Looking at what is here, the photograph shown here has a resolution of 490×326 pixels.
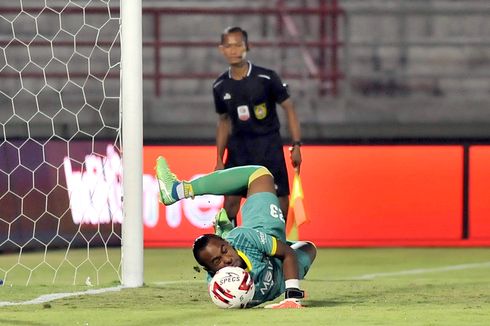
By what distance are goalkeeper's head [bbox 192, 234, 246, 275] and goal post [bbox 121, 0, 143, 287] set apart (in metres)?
2.07

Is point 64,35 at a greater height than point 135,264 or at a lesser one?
greater

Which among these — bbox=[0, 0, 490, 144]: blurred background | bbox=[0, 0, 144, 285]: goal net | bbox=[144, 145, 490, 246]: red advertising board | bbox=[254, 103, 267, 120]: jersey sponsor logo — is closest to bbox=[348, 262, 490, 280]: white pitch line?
bbox=[254, 103, 267, 120]: jersey sponsor logo

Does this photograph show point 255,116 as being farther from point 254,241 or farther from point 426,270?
A: point 254,241

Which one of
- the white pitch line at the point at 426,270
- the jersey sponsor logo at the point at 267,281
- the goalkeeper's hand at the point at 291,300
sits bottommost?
the white pitch line at the point at 426,270

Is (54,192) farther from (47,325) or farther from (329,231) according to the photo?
(47,325)

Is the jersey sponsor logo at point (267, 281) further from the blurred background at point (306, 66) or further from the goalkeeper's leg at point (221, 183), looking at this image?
the blurred background at point (306, 66)

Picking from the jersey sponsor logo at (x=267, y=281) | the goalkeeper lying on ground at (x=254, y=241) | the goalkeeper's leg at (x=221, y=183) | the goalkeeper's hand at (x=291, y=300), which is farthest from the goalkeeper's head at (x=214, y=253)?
the goalkeeper's leg at (x=221, y=183)

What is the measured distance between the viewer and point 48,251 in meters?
13.2

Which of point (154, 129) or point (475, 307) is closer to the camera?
point (475, 307)

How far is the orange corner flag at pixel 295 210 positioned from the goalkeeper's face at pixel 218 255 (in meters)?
2.50

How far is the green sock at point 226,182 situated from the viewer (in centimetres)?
871

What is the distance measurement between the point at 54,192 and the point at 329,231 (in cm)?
275

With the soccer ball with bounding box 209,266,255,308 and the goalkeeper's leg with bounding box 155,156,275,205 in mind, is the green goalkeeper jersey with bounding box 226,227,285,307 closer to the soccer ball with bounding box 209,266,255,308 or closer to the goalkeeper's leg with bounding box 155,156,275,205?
the soccer ball with bounding box 209,266,255,308

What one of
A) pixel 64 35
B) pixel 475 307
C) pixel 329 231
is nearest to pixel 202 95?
pixel 64 35
